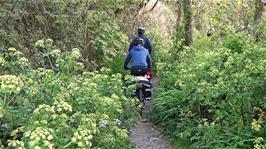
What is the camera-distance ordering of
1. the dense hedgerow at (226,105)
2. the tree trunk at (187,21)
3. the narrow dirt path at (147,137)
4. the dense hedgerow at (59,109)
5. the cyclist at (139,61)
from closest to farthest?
the dense hedgerow at (59,109) < the dense hedgerow at (226,105) < the narrow dirt path at (147,137) < the cyclist at (139,61) < the tree trunk at (187,21)

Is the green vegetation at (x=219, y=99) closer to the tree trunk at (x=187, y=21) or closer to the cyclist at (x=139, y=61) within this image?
the cyclist at (x=139, y=61)

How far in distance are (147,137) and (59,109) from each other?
5388mm

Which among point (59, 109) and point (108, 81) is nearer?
point (59, 109)

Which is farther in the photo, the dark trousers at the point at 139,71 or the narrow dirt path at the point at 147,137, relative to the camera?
the dark trousers at the point at 139,71

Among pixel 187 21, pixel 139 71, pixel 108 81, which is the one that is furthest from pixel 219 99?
pixel 187 21

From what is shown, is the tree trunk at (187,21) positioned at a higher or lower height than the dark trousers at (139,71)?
higher

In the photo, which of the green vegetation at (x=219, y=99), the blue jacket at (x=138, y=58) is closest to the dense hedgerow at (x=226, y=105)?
the green vegetation at (x=219, y=99)

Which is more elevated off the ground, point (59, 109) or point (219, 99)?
point (219, 99)

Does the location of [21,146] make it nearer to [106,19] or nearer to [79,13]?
[79,13]

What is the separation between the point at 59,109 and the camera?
3973 millimetres

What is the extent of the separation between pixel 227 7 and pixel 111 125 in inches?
454

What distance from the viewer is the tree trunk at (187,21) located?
1265cm

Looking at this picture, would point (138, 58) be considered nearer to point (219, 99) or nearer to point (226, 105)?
point (219, 99)

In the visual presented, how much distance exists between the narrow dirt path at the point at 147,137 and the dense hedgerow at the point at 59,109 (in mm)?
1907
